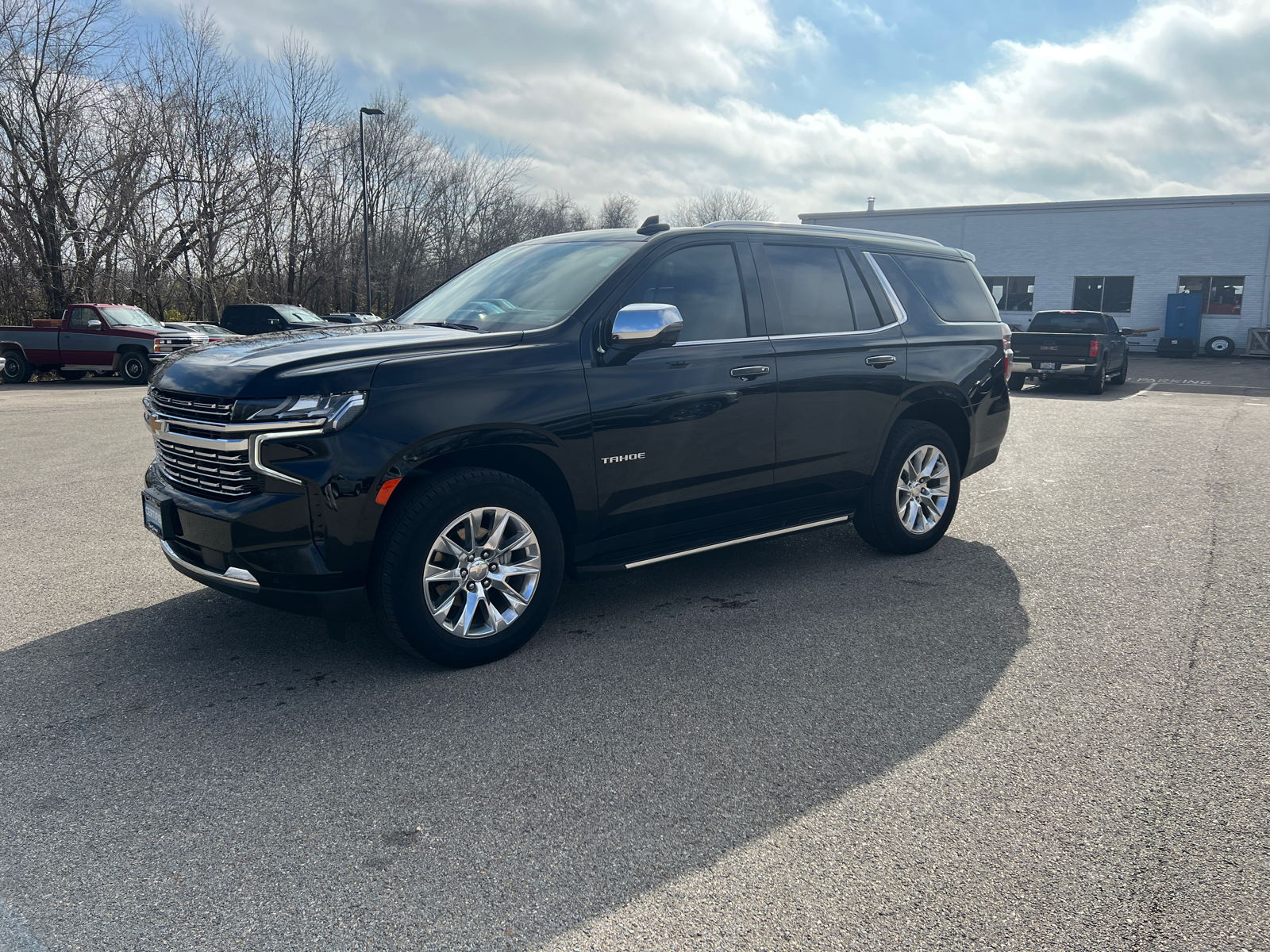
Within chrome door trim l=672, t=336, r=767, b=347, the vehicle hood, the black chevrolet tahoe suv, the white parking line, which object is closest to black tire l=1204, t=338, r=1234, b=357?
the white parking line

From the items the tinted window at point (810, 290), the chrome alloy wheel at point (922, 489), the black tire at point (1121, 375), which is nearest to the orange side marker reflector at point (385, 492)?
the tinted window at point (810, 290)

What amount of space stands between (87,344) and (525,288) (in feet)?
65.3

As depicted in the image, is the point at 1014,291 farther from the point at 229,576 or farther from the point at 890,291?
the point at 229,576

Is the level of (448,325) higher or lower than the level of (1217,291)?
lower

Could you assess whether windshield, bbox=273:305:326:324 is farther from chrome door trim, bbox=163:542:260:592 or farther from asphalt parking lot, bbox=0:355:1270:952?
chrome door trim, bbox=163:542:260:592

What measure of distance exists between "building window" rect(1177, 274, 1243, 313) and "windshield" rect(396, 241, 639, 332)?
1466 inches

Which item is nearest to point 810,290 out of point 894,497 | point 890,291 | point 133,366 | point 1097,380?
point 890,291

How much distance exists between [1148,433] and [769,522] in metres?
9.51

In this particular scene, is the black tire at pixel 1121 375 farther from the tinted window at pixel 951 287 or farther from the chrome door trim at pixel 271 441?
the chrome door trim at pixel 271 441

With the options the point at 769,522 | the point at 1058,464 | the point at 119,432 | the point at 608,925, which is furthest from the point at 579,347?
the point at 119,432

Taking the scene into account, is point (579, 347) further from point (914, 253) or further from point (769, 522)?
point (914, 253)

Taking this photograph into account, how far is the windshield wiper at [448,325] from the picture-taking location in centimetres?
444

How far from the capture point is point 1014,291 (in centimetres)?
3841

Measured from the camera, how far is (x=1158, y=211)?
35250mm
